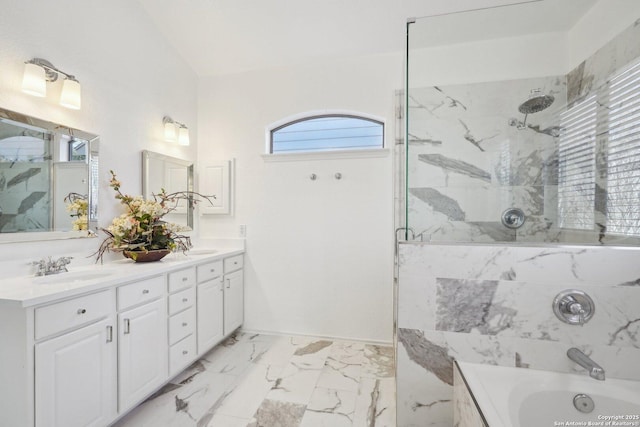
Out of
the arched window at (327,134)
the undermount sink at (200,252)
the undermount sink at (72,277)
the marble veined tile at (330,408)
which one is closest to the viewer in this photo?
the undermount sink at (72,277)

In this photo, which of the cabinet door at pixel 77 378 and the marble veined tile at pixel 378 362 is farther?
the marble veined tile at pixel 378 362

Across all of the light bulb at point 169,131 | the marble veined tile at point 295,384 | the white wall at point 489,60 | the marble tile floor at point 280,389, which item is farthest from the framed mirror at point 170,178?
the white wall at point 489,60

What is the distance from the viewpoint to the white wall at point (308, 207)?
255cm

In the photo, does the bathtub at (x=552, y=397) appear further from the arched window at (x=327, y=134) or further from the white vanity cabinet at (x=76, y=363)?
the arched window at (x=327, y=134)

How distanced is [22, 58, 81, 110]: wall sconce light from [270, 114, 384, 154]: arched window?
159 cm

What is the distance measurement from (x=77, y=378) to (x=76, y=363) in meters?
0.07

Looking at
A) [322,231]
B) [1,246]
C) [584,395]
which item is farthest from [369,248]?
[1,246]

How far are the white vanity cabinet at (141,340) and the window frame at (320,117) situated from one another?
5.35 ft

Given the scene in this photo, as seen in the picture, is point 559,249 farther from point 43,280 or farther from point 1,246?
point 1,246

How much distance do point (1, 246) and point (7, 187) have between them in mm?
330

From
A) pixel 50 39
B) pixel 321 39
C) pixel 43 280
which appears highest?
pixel 321 39

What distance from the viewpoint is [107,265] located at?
191 cm

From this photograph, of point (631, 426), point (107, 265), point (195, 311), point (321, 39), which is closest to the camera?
point (631, 426)

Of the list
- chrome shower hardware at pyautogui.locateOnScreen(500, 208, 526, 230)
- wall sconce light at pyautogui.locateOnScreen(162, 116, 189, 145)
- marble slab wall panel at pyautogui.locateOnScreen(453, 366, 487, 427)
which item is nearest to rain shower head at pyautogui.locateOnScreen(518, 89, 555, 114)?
chrome shower hardware at pyautogui.locateOnScreen(500, 208, 526, 230)
